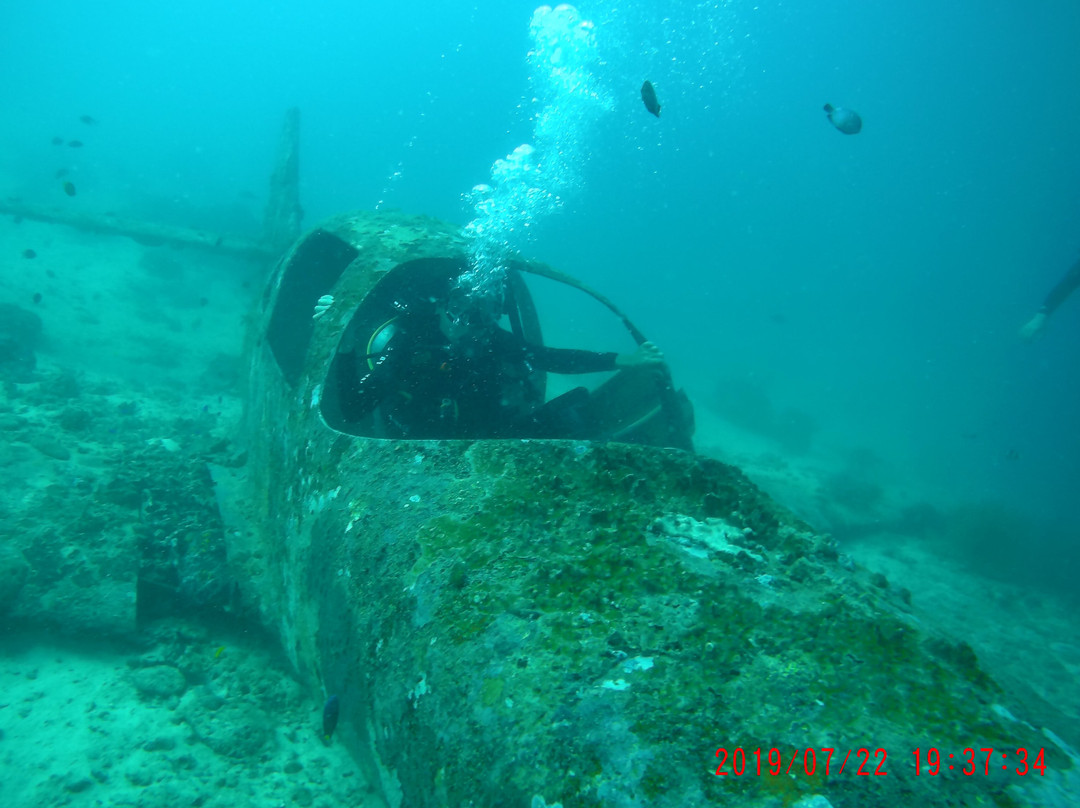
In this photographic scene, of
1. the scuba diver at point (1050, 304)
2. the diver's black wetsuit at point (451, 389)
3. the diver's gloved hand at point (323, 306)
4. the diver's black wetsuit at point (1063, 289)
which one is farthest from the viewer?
the scuba diver at point (1050, 304)

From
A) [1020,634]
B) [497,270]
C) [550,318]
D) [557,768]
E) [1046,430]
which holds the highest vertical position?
[550,318]

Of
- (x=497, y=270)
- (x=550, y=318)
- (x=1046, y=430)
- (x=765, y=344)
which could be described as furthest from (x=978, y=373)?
(x=497, y=270)

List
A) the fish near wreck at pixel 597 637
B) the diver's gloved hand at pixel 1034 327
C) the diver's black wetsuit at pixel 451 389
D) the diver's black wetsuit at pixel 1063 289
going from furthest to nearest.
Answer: the diver's gloved hand at pixel 1034 327 < the diver's black wetsuit at pixel 1063 289 < the diver's black wetsuit at pixel 451 389 < the fish near wreck at pixel 597 637

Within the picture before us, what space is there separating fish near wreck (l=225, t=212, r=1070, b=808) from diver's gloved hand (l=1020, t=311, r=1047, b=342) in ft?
56.4

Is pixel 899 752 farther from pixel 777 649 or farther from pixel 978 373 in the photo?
pixel 978 373

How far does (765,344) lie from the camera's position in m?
62.0

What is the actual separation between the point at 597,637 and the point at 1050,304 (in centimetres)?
1895

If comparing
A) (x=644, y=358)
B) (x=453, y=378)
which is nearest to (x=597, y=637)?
(x=453, y=378)

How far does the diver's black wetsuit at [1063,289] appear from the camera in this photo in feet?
42.8

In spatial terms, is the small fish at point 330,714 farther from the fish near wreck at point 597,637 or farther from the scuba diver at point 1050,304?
the scuba diver at point 1050,304

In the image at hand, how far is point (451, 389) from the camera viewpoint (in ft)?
14.6

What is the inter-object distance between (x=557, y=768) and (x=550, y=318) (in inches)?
1635
